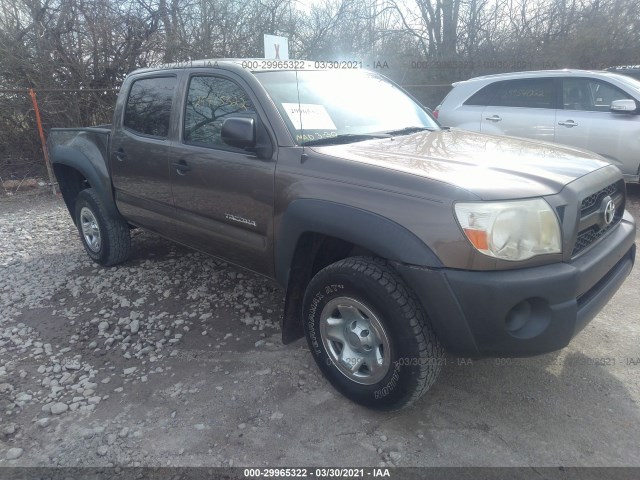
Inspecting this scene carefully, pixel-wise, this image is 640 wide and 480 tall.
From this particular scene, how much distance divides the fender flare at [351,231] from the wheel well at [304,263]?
0.15ft

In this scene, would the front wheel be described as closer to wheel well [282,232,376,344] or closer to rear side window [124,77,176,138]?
wheel well [282,232,376,344]

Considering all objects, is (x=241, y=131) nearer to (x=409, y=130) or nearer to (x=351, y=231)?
(x=351, y=231)

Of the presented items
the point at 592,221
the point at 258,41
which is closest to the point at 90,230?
the point at 592,221

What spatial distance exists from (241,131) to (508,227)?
5.04ft

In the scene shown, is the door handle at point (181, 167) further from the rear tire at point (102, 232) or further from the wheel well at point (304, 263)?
the rear tire at point (102, 232)

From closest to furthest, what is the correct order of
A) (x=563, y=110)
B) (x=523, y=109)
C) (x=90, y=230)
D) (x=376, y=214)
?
(x=376, y=214)
(x=90, y=230)
(x=563, y=110)
(x=523, y=109)

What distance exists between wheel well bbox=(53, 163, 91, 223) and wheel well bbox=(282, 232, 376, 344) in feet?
11.0

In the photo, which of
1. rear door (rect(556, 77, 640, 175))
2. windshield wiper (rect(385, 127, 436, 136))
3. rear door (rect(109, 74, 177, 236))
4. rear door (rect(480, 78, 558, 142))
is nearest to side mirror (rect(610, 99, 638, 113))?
rear door (rect(556, 77, 640, 175))

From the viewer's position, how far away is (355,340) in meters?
2.61

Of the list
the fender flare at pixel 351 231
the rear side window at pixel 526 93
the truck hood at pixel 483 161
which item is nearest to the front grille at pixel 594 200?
the truck hood at pixel 483 161

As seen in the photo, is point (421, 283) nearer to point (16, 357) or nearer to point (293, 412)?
point (293, 412)

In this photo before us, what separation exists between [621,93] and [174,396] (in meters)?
6.49

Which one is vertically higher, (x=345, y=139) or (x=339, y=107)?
(x=339, y=107)

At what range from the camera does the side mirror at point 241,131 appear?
110 inches
